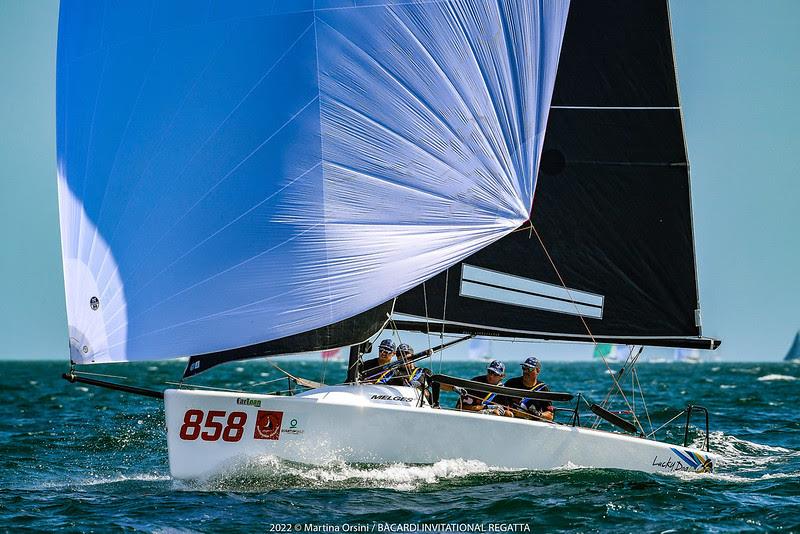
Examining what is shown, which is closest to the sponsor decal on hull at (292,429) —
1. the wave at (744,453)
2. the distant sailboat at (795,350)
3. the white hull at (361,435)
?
the white hull at (361,435)

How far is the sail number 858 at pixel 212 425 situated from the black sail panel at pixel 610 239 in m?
2.60

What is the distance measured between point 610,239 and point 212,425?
16.2 ft

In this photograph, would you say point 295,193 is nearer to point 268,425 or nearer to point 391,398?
point 268,425

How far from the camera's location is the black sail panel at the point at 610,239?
1146cm

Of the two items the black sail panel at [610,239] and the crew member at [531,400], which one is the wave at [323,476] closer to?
the crew member at [531,400]

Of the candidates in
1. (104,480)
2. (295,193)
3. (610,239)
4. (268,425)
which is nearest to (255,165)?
(295,193)

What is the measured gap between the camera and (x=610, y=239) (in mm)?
11492

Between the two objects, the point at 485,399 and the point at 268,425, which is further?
the point at 485,399

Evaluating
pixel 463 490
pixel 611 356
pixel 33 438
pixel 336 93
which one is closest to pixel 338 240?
pixel 336 93

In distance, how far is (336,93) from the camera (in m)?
9.67

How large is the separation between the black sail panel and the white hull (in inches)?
55.8

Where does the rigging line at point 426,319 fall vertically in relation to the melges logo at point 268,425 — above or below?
above

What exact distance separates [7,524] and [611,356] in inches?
3508

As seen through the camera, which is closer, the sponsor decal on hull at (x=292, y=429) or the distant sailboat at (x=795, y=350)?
the sponsor decal on hull at (x=292, y=429)
